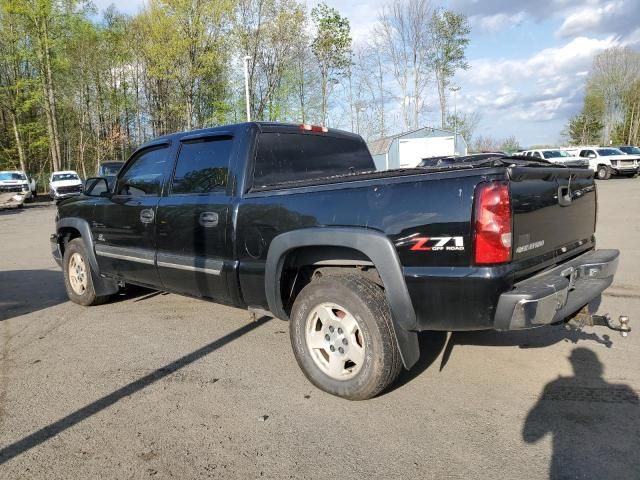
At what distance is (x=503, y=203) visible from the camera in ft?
8.75

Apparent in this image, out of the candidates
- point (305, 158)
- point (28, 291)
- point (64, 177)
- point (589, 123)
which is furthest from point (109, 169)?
point (589, 123)

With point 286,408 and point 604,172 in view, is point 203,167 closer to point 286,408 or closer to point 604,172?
point 286,408

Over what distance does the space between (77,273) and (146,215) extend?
1861 millimetres

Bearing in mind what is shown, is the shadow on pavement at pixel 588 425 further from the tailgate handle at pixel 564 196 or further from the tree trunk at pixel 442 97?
the tree trunk at pixel 442 97

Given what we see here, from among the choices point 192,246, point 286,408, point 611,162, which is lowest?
point 286,408

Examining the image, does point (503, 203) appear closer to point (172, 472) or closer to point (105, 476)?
point (172, 472)

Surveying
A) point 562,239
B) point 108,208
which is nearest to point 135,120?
point 108,208

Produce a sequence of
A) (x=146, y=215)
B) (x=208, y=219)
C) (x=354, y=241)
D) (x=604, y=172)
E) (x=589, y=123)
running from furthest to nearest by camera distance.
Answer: (x=589, y=123) < (x=604, y=172) < (x=146, y=215) < (x=208, y=219) < (x=354, y=241)

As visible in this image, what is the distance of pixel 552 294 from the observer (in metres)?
2.75

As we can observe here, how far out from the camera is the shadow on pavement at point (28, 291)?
5.96 m

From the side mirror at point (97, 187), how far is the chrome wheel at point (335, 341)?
3.12 meters

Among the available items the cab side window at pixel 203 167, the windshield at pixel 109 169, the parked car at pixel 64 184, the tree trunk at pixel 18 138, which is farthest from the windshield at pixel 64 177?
the cab side window at pixel 203 167

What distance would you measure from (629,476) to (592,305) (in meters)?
2.88

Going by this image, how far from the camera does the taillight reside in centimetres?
265
